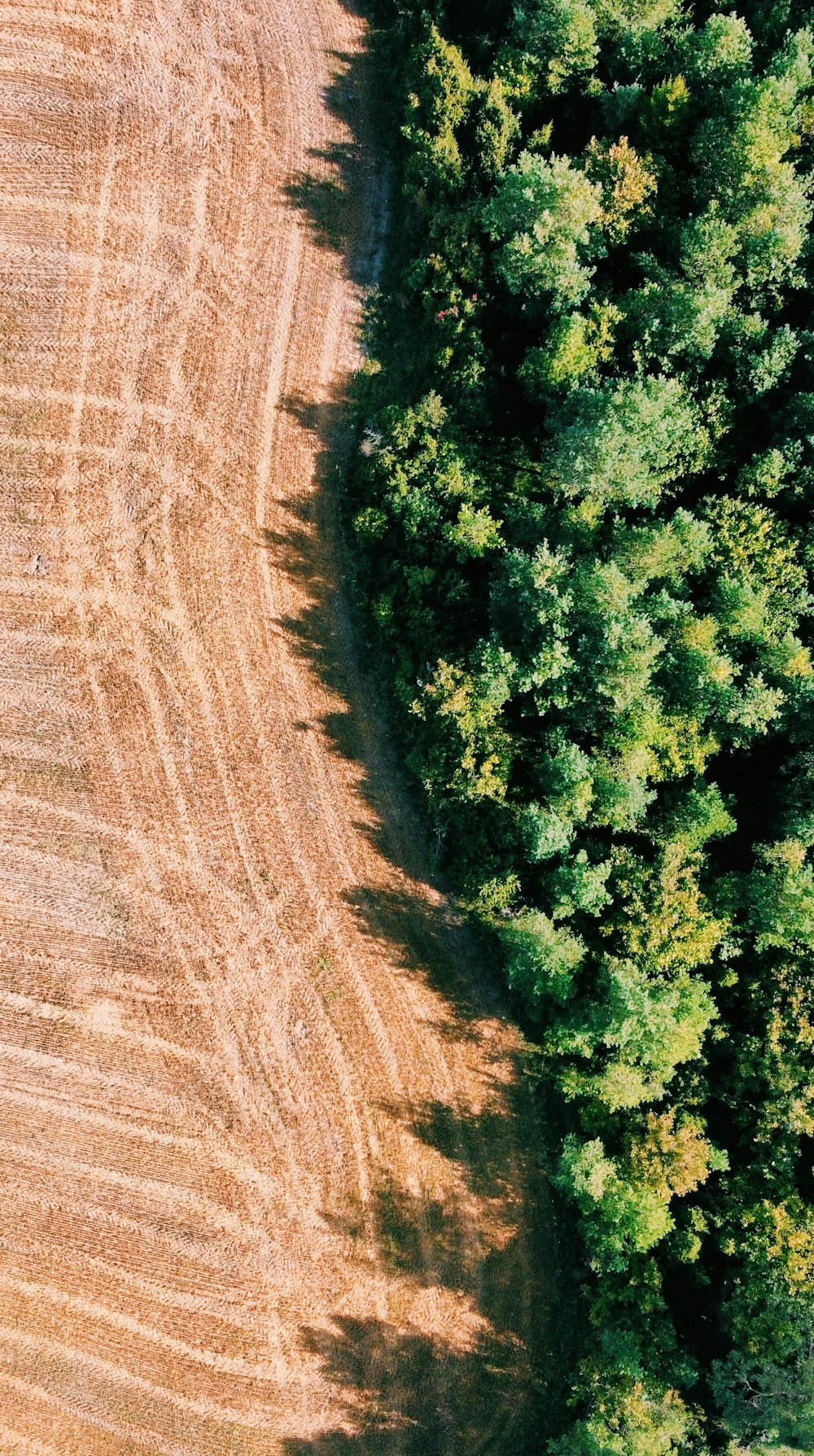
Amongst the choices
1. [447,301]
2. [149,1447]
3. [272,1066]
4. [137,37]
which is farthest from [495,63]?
[149,1447]

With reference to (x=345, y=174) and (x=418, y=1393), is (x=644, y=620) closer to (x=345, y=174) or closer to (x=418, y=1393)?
(x=345, y=174)

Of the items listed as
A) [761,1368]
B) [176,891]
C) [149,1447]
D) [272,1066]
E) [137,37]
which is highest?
[137,37]

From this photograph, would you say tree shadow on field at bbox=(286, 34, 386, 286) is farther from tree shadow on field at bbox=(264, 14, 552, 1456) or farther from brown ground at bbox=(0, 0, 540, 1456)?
tree shadow on field at bbox=(264, 14, 552, 1456)

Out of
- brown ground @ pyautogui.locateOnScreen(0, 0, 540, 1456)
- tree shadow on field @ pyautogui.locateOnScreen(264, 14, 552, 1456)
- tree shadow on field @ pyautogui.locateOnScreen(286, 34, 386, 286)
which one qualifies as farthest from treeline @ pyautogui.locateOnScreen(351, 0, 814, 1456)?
brown ground @ pyautogui.locateOnScreen(0, 0, 540, 1456)

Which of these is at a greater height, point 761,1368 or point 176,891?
point 176,891

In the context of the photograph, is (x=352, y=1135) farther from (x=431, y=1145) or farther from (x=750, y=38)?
(x=750, y=38)

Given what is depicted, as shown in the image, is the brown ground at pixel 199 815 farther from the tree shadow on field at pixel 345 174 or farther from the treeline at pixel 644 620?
the treeline at pixel 644 620
